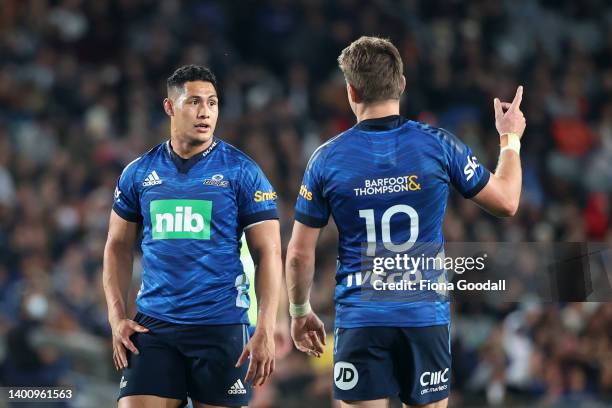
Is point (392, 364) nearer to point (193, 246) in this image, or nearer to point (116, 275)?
point (193, 246)

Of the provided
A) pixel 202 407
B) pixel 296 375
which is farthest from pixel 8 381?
pixel 202 407

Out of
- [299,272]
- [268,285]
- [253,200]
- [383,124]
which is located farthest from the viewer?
[253,200]

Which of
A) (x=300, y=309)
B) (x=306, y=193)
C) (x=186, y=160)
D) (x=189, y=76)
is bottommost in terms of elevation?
(x=300, y=309)

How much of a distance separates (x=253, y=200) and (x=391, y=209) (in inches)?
33.8

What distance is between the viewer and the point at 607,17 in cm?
1540

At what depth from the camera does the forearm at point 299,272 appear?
16.1ft

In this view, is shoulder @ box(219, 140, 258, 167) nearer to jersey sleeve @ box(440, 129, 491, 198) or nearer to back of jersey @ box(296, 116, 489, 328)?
back of jersey @ box(296, 116, 489, 328)

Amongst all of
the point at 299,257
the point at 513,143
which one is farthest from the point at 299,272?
the point at 513,143

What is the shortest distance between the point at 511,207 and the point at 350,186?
28.8 inches

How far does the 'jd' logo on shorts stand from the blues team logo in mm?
102

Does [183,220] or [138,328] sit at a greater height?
[183,220]

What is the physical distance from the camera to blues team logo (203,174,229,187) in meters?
5.28

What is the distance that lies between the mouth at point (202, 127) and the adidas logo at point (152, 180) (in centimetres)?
30

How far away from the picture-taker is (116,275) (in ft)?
17.7
